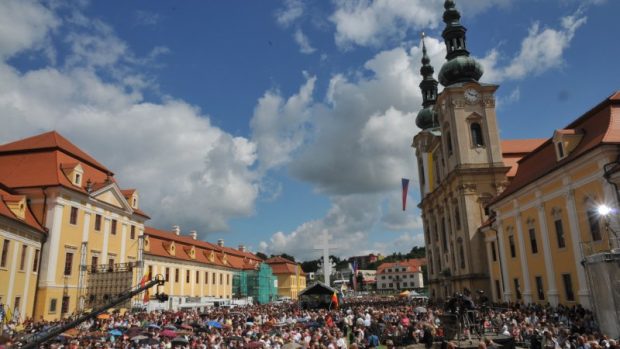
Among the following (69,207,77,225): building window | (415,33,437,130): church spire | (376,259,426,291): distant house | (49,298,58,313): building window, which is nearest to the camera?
(49,298,58,313): building window

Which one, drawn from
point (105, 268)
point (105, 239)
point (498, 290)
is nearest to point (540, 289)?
point (498, 290)

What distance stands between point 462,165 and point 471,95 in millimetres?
6512

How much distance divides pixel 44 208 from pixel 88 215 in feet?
11.3

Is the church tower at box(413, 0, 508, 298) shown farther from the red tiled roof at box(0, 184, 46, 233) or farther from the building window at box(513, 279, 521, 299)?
the red tiled roof at box(0, 184, 46, 233)

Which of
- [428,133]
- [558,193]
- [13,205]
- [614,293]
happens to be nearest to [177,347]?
[614,293]

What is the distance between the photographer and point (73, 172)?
31.5 meters

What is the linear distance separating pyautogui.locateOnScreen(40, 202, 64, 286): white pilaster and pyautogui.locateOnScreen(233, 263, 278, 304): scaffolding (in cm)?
3914

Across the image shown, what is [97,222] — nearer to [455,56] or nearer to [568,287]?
[568,287]

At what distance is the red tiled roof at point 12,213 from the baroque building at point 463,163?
99.4 feet

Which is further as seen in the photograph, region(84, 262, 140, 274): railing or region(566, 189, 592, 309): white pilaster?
region(84, 262, 140, 274): railing

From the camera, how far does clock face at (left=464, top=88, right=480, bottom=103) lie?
40.3 meters

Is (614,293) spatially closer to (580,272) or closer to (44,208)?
(580,272)

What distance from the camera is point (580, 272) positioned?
22391 mm

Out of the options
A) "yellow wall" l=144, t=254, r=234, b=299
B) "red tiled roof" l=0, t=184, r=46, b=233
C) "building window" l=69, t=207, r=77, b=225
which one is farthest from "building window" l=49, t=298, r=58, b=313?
"yellow wall" l=144, t=254, r=234, b=299
